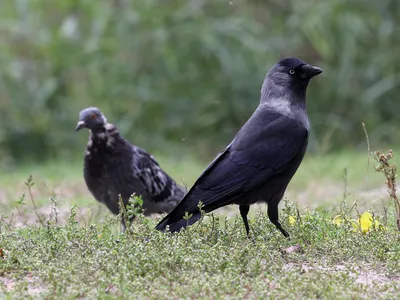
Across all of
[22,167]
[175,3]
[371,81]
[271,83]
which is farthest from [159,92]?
[271,83]

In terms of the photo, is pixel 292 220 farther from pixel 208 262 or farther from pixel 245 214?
pixel 208 262

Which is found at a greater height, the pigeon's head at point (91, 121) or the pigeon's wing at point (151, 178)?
the pigeon's head at point (91, 121)

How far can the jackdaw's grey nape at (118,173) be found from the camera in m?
7.77

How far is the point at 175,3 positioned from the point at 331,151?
3.45 m

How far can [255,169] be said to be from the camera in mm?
6168

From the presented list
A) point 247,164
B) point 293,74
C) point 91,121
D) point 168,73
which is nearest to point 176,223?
point 247,164

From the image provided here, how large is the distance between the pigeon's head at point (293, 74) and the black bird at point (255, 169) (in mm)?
251

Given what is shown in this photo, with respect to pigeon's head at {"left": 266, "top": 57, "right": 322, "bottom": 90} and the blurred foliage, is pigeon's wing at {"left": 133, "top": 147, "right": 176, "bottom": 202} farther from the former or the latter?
the blurred foliage

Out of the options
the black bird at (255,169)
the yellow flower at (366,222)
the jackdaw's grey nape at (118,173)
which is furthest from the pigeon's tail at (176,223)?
the jackdaw's grey nape at (118,173)

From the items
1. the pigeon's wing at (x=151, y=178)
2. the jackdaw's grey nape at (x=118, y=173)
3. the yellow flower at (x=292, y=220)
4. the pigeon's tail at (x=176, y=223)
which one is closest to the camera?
the pigeon's tail at (x=176, y=223)

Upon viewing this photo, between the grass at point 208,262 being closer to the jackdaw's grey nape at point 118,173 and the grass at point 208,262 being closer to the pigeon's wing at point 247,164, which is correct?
the pigeon's wing at point 247,164

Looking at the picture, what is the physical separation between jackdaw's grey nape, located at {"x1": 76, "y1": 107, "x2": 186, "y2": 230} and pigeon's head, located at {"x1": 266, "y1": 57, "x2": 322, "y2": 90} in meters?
1.79

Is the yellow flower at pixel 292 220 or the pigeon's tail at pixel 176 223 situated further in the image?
the yellow flower at pixel 292 220

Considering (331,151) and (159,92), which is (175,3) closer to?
(159,92)
